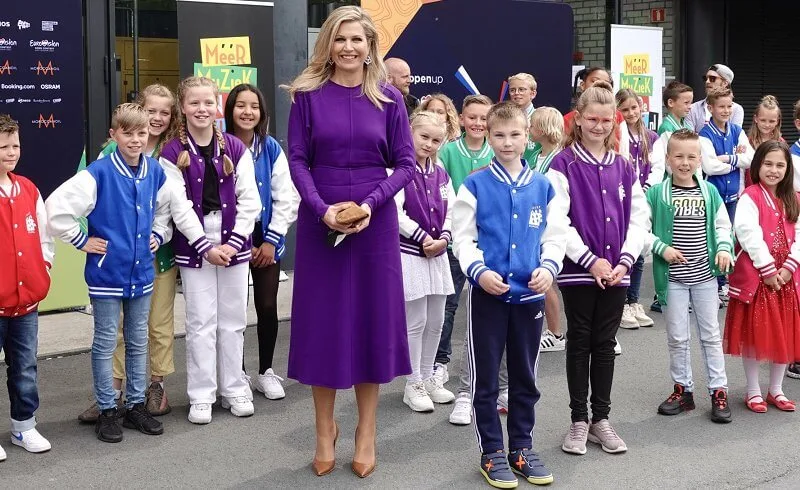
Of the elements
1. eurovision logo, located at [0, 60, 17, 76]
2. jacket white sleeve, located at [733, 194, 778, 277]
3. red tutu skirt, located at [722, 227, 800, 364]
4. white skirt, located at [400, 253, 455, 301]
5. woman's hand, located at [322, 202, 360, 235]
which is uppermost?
eurovision logo, located at [0, 60, 17, 76]

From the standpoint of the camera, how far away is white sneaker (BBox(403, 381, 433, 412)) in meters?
5.93

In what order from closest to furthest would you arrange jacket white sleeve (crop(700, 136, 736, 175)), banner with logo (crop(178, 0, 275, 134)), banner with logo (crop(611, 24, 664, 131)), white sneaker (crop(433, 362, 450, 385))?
white sneaker (crop(433, 362, 450, 385)) → banner with logo (crop(178, 0, 275, 134)) → jacket white sleeve (crop(700, 136, 736, 175)) → banner with logo (crop(611, 24, 664, 131))

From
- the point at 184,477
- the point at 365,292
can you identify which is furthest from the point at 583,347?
the point at 184,477

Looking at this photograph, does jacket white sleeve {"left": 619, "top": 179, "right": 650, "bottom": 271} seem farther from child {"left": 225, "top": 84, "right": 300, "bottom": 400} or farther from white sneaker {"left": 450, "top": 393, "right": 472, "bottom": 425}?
child {"left": 225, "top": 84, "right": 300, "bottom": 400}

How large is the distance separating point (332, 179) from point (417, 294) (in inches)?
49.4

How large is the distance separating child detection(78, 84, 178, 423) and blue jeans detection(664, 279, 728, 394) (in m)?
2.73

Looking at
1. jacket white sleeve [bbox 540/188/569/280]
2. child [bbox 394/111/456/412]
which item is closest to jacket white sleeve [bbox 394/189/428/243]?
child [bbox 394/111/456/412]

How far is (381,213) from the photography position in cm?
485

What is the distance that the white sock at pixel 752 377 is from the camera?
613 centimetres

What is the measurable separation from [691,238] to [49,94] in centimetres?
472

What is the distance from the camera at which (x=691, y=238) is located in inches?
235

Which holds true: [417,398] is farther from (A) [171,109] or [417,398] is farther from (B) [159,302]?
(A) [171,109]

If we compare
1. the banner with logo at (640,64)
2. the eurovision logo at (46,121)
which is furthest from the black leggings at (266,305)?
the banner with logo at (640,64)

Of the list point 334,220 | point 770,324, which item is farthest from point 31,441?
point 770,324
